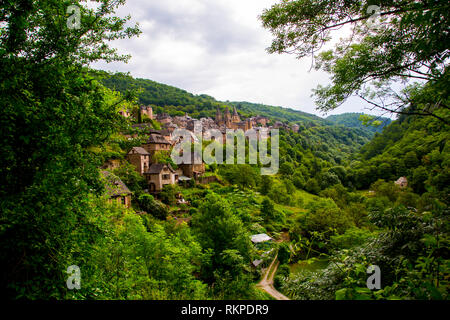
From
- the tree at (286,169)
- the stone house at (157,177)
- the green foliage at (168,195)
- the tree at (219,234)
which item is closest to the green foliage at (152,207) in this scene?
the green foliage at (168,195)

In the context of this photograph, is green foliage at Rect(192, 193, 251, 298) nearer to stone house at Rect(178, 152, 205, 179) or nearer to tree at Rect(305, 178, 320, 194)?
stone house at Rect(178, 152, 205, 179)

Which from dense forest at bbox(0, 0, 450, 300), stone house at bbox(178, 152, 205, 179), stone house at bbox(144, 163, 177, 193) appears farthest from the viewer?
stone house at bbox(178, 152, 205, 179)

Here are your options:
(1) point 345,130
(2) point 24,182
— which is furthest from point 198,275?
(1) point 345,130

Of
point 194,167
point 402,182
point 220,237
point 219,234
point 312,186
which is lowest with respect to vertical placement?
point 312,186

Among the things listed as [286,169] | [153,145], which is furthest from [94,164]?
[286,169]

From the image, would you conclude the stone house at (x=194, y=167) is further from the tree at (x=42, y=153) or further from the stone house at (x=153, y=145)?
the tree at (x=42, y=153)

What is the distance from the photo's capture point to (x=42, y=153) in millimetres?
3367

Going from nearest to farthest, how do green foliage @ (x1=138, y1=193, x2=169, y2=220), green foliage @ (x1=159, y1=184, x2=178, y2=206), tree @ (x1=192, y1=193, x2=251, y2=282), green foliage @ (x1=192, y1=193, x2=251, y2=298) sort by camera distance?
green foliage @ (x1=192, y1=193, x2=251, y2=298), tree @ (x1=192, y1=193, x2=251, y2=282), green foliage @ (x1=138, y1=193, x2=169, y2=220), green foliage @ (x1=159, y1=184, x2=178, y2=206)

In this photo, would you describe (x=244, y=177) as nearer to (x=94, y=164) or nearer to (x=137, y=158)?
(x=137, y=158)

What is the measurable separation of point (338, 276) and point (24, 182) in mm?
5409

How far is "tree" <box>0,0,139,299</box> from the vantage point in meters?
3.10

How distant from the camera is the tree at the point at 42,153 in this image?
310 centimetres

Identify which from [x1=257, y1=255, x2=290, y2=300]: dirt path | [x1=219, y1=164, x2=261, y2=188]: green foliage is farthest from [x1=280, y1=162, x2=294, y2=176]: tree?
[x1=257, y1=255, x2=290, y2=300]: dirt path

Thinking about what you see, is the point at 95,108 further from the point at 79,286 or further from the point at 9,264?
the point at 79,286
